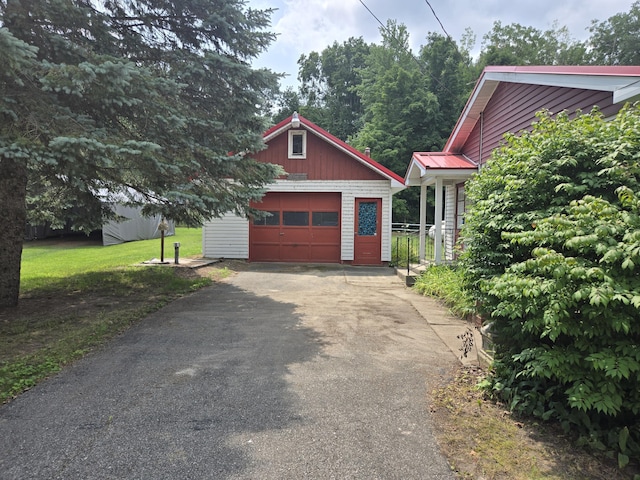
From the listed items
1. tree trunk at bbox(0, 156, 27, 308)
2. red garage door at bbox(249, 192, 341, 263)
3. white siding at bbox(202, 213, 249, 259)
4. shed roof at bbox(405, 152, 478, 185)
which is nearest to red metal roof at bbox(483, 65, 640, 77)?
shed roof at bbox(405, 152, 478, 185)

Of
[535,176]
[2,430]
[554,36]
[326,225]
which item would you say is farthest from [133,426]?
[554,36]

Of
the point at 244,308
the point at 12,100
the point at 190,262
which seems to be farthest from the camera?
the point at 190,262

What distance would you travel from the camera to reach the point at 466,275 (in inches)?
146

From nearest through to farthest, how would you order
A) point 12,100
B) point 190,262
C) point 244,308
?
point 12,100
point 244,308
point 190,262

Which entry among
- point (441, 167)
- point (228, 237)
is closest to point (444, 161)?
point (441, 167)

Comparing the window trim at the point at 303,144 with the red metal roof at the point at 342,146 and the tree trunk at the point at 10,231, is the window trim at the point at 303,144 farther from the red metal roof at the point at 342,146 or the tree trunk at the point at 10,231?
the tree trunk at the point at 10,231

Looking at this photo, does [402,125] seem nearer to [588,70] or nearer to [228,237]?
[228,237]

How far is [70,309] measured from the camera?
6.19 meters

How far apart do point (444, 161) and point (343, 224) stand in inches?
155

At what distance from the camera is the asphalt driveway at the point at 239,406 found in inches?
94.1

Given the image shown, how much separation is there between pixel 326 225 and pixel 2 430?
1075cm

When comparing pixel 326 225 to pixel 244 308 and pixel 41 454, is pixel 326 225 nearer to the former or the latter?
pixel 244 308

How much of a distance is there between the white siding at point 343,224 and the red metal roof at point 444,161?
215 cm

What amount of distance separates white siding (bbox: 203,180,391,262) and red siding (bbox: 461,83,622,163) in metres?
3.06
